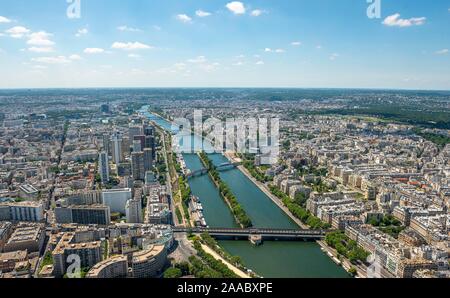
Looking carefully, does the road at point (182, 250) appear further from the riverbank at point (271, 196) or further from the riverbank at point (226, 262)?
the riverbank at point (271, 196)

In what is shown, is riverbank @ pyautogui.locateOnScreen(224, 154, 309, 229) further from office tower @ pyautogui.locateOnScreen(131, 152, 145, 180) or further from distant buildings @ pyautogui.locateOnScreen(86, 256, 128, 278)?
distant buildings @ pyautogui.locateOnScreen(86, 256, 128, 278)

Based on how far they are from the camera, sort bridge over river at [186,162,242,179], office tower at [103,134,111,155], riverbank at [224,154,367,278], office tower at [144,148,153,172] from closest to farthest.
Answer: riverbank at [224,154,367,278] < office tower at [144,148,153,172] < bridge over river at [186,162,242,179] < office tower at [103,134,111,155]

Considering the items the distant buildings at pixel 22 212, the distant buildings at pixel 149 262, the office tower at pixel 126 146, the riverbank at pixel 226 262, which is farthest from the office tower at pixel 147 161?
the distant buildings at pixel 149 262

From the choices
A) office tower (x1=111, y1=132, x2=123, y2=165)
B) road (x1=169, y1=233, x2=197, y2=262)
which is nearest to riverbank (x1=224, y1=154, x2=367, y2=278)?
road (x1=169, y1=233, x2=197, y2=262)

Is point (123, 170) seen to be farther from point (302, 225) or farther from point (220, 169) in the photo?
point (302, 225)

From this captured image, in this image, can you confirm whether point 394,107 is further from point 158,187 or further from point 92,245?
point 92,245

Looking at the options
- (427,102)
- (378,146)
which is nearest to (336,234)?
(378,146)
